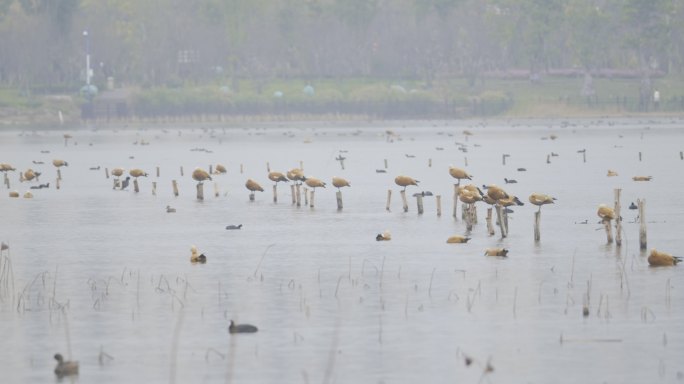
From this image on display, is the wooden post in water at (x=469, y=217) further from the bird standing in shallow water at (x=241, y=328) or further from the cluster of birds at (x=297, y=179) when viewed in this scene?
the bird standing in shallow water at (x=241, y=328)

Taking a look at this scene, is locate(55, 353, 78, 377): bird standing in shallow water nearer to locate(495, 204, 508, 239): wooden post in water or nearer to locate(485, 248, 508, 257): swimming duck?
locate(485, 248, 508, 257): swimming duck

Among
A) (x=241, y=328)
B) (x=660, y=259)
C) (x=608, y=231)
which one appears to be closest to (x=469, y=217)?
(x=608, y=231)

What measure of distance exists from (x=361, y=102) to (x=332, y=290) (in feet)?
477

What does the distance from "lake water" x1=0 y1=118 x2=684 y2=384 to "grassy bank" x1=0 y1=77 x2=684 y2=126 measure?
106 meters

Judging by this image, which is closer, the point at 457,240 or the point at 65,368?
the point at 65,368

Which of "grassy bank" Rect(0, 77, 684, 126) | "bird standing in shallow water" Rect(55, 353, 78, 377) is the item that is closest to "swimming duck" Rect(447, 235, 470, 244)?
"bird standing in shallow water" Rect(55, 353, 78, 377)

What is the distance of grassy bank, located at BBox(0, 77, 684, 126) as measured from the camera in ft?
563

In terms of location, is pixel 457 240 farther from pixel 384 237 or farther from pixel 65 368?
pixel 65 368

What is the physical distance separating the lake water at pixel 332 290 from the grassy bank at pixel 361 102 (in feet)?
346

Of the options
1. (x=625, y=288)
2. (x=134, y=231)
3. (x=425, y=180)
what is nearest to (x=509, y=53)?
(x=425, y=180)

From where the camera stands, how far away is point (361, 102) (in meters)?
177

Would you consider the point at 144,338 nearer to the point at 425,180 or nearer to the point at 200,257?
the point at 200,257

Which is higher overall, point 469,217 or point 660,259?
point 660,259

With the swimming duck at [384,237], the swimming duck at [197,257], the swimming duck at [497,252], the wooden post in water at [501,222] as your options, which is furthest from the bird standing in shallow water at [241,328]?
the swimming duck at [384,237]
